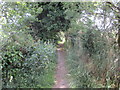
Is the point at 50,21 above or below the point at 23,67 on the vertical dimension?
above

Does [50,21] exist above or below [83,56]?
above

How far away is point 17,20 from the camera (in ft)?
7.66

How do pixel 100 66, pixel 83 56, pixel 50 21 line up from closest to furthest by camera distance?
pixel 100 66 < pixel 83 56 < pixel 50 21

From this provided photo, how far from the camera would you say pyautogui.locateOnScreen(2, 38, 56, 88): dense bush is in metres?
2.24

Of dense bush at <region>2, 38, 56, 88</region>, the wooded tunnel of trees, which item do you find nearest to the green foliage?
the wooded tunnel of trees

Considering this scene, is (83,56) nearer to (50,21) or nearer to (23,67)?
(23,67)

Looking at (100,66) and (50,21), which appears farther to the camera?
(50,21)

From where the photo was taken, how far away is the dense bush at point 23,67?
224 cm

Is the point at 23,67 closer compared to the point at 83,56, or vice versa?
the point at 23,67

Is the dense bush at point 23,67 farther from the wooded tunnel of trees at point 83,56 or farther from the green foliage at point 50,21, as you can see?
the green foliage at point 50,21

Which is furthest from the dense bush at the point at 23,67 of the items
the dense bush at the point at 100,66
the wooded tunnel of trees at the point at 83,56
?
the dense bush at the point at 100,66

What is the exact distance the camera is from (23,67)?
2.49 metres

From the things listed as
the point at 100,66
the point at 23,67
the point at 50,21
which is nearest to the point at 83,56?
the point at 100,66

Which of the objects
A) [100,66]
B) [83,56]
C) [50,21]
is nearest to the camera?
[100,66]
